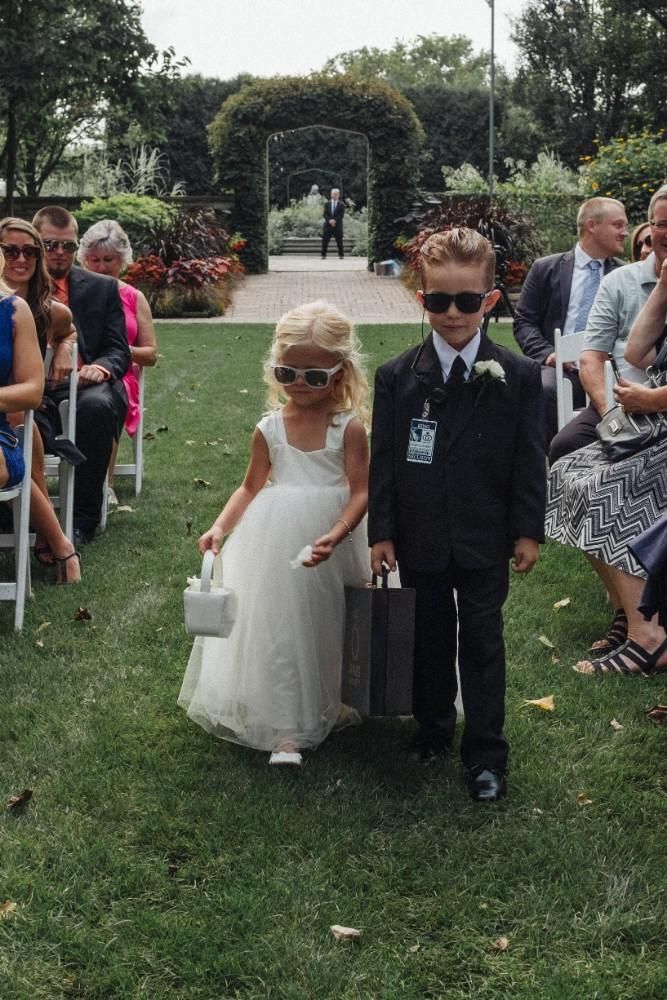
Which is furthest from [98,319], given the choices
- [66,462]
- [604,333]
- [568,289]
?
[604,333]

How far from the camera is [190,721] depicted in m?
4.11

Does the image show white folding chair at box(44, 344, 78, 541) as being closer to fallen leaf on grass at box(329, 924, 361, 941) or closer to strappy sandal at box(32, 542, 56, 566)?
strappy sandal at box(32, 542, 56, 566)

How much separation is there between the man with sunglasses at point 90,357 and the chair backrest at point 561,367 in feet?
7.92

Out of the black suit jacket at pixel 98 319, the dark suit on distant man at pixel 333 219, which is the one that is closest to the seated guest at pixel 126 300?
the black suit jacket at pixel 98 319

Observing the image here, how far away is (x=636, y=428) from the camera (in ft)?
15.1

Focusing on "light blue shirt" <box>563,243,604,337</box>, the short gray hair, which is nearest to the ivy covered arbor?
the short gray hair

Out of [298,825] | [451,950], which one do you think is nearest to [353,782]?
[298,825]

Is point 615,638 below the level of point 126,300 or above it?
below

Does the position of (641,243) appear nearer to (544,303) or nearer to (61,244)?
(544,303)

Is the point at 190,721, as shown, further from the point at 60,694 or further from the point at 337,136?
the point at 337,136

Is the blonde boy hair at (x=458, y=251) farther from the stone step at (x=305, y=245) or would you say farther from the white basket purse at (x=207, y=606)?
the stone step at (x=305, y=245)

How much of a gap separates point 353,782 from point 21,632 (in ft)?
6.47

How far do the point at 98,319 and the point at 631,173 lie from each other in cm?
1732

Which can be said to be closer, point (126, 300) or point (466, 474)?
point (466, 474)
